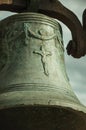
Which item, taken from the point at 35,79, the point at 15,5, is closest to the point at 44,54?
the point at 35,79

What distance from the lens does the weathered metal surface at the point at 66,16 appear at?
10.2 ft

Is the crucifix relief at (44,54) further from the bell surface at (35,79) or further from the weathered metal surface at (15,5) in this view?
the weathered metal surface at (15,5)

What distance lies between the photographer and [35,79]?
2699 mm

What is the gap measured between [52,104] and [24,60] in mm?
482

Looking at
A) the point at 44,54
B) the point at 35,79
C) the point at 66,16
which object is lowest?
the point at 35,79

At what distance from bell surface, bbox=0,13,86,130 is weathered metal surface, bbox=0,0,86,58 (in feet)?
0.57

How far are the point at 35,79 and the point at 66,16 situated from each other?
0.75 meters

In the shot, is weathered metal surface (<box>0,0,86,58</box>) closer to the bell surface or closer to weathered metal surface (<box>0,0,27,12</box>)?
weathered metal surface (<box>0,0,27,12</box>)

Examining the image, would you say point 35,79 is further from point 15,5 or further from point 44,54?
point 15,5

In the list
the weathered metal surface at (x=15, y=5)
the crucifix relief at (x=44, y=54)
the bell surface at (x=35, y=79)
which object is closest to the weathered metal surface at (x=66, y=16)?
the weathered metal surface at (x=15, y=5)

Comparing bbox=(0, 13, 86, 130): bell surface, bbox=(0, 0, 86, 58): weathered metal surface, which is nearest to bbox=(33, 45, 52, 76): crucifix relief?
bbox=(0, 13, 86, 130): bell surface

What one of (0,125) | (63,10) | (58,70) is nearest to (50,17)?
(63,10)

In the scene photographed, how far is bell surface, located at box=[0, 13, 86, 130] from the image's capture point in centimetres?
253

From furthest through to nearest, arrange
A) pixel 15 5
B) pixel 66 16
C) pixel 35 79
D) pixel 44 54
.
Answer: pixel 66 16 → pixel 15 5 → pixel 44 54 → pixel 35 79
